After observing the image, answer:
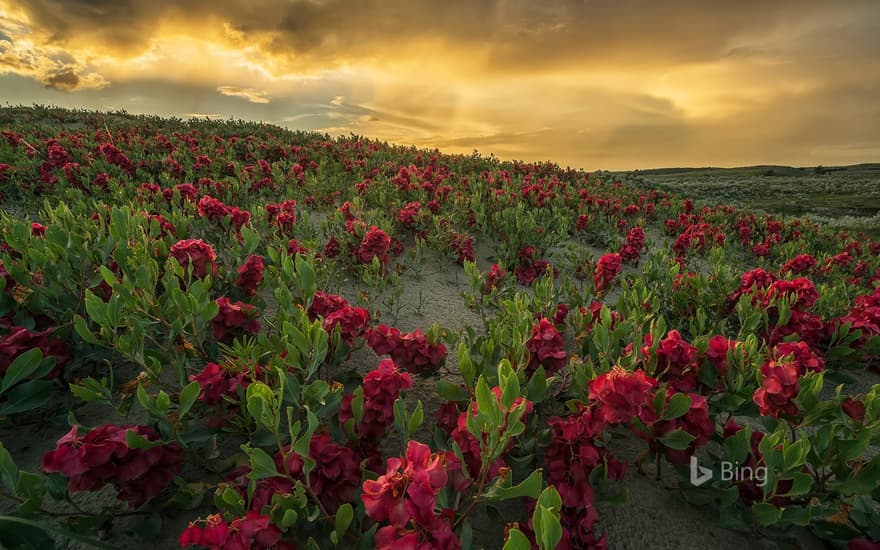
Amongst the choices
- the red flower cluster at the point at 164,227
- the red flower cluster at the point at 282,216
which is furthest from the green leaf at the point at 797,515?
the red flower cluster at the point at 282,216

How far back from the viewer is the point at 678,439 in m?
1.91

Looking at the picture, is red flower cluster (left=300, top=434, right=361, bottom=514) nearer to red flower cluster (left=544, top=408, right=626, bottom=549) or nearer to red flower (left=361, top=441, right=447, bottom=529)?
red flower (left=361, top=441, right=447, bottom=529)

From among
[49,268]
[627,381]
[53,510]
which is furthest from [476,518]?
[49,268]

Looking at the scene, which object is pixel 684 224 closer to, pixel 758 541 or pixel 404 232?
pixel 404 232

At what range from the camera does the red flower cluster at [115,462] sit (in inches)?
62.2

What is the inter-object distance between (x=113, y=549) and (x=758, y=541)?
295cm

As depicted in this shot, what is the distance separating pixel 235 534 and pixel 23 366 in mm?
1362

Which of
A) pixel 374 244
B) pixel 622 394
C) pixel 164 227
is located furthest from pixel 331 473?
pixel 164 227

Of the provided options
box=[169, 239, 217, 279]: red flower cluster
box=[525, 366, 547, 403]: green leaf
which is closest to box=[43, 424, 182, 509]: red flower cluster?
box=[169, 239, 217, 279]: red flower cluster

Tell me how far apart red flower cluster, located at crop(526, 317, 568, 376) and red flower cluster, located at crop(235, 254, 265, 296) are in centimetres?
208

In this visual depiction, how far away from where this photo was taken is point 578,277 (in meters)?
6.18

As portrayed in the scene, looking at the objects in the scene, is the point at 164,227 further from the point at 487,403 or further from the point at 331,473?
Result: the point at 487,403

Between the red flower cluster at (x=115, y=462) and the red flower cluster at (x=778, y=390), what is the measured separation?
109 inches

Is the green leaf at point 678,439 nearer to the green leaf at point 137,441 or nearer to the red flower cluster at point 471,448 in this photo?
the red flower cluster at point 471,448
